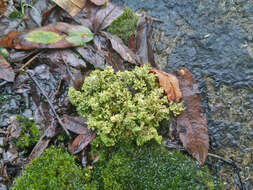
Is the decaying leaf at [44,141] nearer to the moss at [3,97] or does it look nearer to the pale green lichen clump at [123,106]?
the pale green lichen clump at [123,106]

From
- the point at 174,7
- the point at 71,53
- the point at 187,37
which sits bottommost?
the point at 71,53

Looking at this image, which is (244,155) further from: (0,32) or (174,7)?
(0,32)

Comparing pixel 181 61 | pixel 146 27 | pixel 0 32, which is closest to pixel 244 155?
pixel 181 61

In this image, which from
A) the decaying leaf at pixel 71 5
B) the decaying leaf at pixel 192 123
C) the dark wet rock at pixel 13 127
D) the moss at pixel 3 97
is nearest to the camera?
the decaying leaf at pixel 192 123

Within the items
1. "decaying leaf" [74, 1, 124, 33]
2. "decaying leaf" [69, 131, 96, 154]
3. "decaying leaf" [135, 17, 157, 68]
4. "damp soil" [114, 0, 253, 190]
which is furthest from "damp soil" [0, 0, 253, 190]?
"decaying leaf" [69, 131, 96, 154]

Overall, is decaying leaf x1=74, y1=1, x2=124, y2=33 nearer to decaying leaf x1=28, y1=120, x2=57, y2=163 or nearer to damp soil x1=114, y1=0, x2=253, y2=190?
damp soil x1=114, y1=0, x2=253, y2=190

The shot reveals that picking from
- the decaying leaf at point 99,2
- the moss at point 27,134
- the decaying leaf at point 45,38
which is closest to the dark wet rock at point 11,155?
the moss at point 27,134
